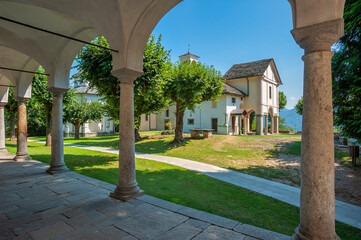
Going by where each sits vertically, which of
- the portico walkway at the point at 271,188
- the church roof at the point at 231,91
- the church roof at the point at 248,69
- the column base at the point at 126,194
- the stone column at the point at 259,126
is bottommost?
the portico walkway at the point at 271,188

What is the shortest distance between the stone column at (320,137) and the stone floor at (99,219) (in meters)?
0.75

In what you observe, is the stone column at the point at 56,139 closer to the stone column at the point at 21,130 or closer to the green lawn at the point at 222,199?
the green lawn at the point at 222,199

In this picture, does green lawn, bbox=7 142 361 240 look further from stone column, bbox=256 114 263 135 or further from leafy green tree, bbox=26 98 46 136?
leafy green tree, bbox=26 98 46 136

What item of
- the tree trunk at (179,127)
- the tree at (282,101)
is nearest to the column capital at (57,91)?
the tree trunk at (179,127)

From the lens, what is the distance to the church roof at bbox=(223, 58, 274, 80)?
93.1ft

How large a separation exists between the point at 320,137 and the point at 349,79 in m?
7.37

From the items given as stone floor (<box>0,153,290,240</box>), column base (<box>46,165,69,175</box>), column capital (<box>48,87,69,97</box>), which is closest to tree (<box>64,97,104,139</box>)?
column capital (<box>48,87,69,97</box>)

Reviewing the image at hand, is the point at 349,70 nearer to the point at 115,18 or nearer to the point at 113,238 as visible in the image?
the point at 115,18

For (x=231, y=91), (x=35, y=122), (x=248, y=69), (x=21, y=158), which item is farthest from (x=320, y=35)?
(x=35, y=122)

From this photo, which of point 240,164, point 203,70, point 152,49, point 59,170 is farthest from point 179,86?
point 59,170

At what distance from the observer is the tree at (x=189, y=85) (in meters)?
15.6

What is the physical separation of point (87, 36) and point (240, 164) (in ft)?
28.8

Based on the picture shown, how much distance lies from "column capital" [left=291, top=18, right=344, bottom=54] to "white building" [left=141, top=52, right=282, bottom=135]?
22628 millimetres

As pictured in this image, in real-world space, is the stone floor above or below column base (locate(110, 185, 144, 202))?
below
